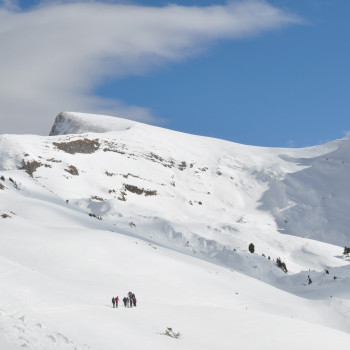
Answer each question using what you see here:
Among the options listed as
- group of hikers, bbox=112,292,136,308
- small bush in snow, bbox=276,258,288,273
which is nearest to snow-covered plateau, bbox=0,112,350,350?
group of hikers, bbox=112,292,136,308

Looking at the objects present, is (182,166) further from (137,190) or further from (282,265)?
(282,265)

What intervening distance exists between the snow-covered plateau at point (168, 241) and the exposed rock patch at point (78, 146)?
11.2 inches

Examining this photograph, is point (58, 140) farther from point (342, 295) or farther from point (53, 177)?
point (342, 295)

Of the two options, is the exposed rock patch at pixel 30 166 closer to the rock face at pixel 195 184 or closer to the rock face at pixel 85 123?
the rock face at pixel 195 184

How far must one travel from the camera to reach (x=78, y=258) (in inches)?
1103

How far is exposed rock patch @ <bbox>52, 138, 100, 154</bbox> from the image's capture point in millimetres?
88381

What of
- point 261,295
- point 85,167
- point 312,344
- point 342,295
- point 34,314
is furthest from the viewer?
point 85,167

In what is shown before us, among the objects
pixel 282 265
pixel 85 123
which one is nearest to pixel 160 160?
pixel 85 123

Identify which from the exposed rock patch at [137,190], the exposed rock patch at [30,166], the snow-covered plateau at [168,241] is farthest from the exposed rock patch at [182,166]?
the exposed rock patch at [30,166]

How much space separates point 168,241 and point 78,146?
137ft

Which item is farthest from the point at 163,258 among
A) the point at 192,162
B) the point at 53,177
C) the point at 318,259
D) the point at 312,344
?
the point at 192,162

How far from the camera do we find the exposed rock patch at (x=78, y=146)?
8838cm

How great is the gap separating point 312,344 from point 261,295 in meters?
15.9

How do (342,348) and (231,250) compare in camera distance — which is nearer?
(342,348)
